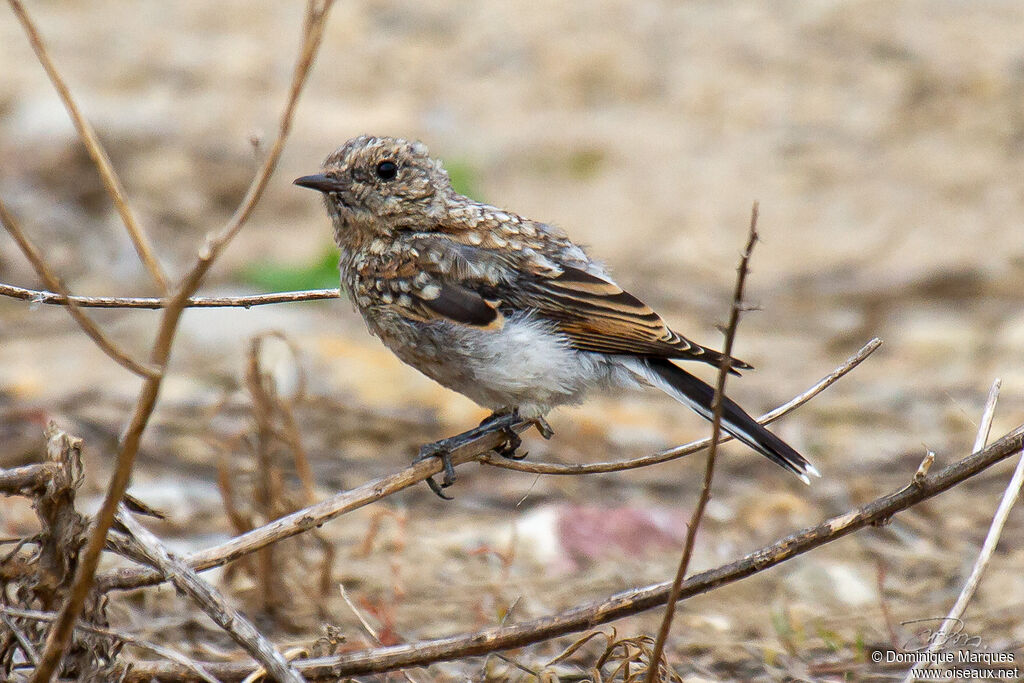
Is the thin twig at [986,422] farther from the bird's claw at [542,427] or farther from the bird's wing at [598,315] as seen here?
the bird's claw at [542,427]

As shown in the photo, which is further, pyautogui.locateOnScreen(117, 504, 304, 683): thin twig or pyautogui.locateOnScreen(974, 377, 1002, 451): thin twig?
pyautogui.locateOnScreen(974, 377, 1002, 451): thin twig

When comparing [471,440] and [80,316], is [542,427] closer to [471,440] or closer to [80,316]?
[471,440]

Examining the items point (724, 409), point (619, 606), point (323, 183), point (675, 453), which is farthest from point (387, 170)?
point (619, 606)

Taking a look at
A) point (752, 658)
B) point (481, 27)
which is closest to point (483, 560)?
point (752, 658)

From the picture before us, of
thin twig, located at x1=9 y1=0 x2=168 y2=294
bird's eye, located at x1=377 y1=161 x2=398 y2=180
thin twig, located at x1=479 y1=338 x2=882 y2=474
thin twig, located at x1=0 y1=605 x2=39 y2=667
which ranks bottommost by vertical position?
thin twig, located at x1=0 y1=605 x2=39 y2=667
